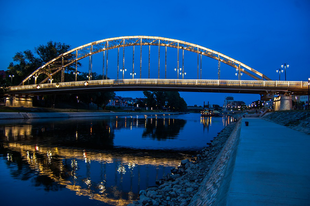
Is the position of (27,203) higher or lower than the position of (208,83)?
lower

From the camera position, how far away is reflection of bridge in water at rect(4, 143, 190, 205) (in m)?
9.16

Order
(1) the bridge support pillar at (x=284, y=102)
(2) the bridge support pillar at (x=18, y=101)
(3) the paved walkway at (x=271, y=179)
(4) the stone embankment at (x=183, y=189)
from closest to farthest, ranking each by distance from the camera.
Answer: (3) the paved walkway at (x=271, y=179), (4) the stone embankment at (x=183, y=189), (1) the bridge support pillar at (x=284, y=102), (2) the bridge support pillar at (x=18, y=101)

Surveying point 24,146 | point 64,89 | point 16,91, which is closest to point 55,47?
point 16,91

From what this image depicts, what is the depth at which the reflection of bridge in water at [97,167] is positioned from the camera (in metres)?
9.16

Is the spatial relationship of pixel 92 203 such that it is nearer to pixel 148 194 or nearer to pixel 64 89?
pixel 148 194

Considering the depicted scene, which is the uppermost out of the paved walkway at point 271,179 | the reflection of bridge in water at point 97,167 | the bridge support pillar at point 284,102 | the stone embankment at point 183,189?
the bridge support pillar at point 284,102

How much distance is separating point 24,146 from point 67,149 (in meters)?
3.71

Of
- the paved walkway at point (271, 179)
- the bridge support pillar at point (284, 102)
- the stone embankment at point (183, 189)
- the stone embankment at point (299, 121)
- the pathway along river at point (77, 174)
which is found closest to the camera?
the paved walkway at point (271, 179)

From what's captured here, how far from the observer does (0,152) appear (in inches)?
633

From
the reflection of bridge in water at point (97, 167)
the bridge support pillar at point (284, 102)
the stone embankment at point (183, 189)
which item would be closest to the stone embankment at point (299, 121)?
the reflection of bridge in water at point (97, 167)

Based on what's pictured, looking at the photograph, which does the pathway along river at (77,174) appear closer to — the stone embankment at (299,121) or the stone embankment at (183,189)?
the stone embankment at (183,189)

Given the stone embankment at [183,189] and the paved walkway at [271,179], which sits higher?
the paved walkway at [271,179]

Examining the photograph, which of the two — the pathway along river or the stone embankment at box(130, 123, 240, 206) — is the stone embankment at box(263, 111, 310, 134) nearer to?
the pathway along river

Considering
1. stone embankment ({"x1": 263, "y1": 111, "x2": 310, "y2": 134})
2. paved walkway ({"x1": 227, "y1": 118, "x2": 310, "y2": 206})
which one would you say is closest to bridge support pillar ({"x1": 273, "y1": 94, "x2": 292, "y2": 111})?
stone embankment ({"x1": 263, "y1": 111, "x2": 310, "y2": 134})
